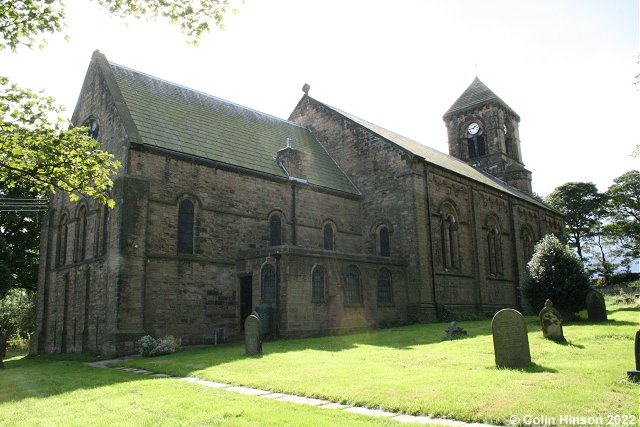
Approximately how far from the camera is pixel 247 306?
2180cm

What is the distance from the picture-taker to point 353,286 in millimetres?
22688

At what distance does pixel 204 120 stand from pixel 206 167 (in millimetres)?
4079

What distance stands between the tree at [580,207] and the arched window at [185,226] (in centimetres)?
5437

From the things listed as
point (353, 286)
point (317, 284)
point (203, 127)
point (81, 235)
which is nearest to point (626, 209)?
point (353, 286)

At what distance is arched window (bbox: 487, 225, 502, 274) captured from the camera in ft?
106

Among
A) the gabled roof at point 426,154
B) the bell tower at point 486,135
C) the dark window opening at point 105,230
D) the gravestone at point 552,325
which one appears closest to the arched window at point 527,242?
the gabled roof at point 426,154

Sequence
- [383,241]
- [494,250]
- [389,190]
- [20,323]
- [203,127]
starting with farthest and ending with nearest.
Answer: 1. [20,323]
2. [494,250]
3. [383,241]
4. [389,190]
5. [203,127]

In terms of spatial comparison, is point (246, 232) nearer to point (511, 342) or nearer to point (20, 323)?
point (511, 342)

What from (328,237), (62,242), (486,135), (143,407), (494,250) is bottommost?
(143,407)

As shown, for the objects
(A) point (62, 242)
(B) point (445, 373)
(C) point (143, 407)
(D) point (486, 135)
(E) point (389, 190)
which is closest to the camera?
(C) point (143, 407)

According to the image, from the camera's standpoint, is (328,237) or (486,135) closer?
(328,237)

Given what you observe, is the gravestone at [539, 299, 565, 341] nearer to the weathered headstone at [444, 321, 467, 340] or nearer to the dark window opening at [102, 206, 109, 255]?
the weathered headstone at [444, 321, 467, 340]

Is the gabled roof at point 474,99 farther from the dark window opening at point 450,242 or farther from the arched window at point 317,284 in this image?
the arched window at point 317,284

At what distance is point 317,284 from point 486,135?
3004 centimetres
